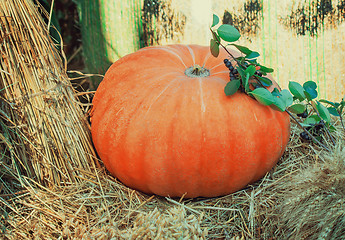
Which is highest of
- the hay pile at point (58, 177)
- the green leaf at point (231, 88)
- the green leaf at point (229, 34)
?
the green leaf at point (229, 34)

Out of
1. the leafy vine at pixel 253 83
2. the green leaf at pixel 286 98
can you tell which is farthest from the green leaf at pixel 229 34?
the green leaf at pixel 286 98

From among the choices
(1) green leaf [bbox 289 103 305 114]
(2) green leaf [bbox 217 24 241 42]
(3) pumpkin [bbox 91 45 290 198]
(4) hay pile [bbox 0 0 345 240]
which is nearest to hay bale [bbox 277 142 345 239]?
(4) hay pile [bbox 0 0 345 240]

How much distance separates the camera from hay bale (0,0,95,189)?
1691 mm

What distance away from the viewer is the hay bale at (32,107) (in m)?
1.69

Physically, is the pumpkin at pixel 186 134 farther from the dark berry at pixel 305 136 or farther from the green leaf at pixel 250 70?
the dark berry at pixel 305 136

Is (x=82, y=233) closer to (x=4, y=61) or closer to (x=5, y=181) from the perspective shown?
(x=5, y=181)

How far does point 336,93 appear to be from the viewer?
2.51 m

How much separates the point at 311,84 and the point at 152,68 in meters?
0.81

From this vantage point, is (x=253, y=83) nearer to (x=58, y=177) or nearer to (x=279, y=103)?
(x=279, y=103)

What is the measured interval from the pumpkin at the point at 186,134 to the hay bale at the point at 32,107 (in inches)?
7.9

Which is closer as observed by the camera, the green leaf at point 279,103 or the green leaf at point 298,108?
the green leaf at point 279,103

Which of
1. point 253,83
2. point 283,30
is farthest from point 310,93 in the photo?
point 283,30

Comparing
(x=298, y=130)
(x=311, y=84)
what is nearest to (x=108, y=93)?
(x=311, y=84)

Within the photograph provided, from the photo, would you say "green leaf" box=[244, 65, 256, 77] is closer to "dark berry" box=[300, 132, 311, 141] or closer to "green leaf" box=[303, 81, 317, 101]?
"green leaf" box=[303, 81, 317, 101]
